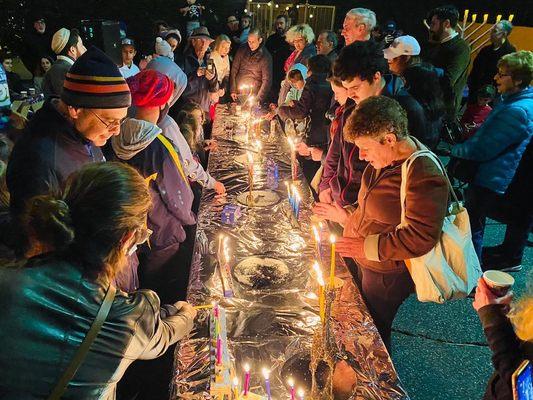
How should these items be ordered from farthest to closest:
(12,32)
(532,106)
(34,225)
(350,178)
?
(12,32), (532,106), (350,178), (34,225)

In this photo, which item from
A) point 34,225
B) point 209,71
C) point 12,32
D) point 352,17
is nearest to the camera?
point 34,225

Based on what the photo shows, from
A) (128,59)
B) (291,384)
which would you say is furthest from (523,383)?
(128,59)

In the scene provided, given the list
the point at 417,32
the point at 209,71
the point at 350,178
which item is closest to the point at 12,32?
the point at 209,71

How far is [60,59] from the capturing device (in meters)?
5.49

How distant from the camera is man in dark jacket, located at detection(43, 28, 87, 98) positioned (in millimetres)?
5176

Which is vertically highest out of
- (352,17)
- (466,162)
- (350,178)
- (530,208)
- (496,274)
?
(352,17)

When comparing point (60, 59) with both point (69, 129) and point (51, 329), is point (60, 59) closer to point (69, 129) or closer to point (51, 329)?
point (69, 129)

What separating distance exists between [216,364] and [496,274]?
1.44 meters

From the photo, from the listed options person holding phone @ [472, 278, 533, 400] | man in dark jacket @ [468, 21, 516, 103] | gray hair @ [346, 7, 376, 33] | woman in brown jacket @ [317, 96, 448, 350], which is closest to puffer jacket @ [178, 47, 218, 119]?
gray hair @ [346, 7, 376, 33]

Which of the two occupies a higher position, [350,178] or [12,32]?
[350,178]

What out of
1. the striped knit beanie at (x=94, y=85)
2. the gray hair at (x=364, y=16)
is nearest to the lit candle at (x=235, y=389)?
the striped knit beanie at (x=94, y=85)

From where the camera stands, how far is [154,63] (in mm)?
5660

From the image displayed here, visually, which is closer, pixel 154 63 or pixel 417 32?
pixel 154 63

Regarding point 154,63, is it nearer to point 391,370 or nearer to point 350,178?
point 350,178
